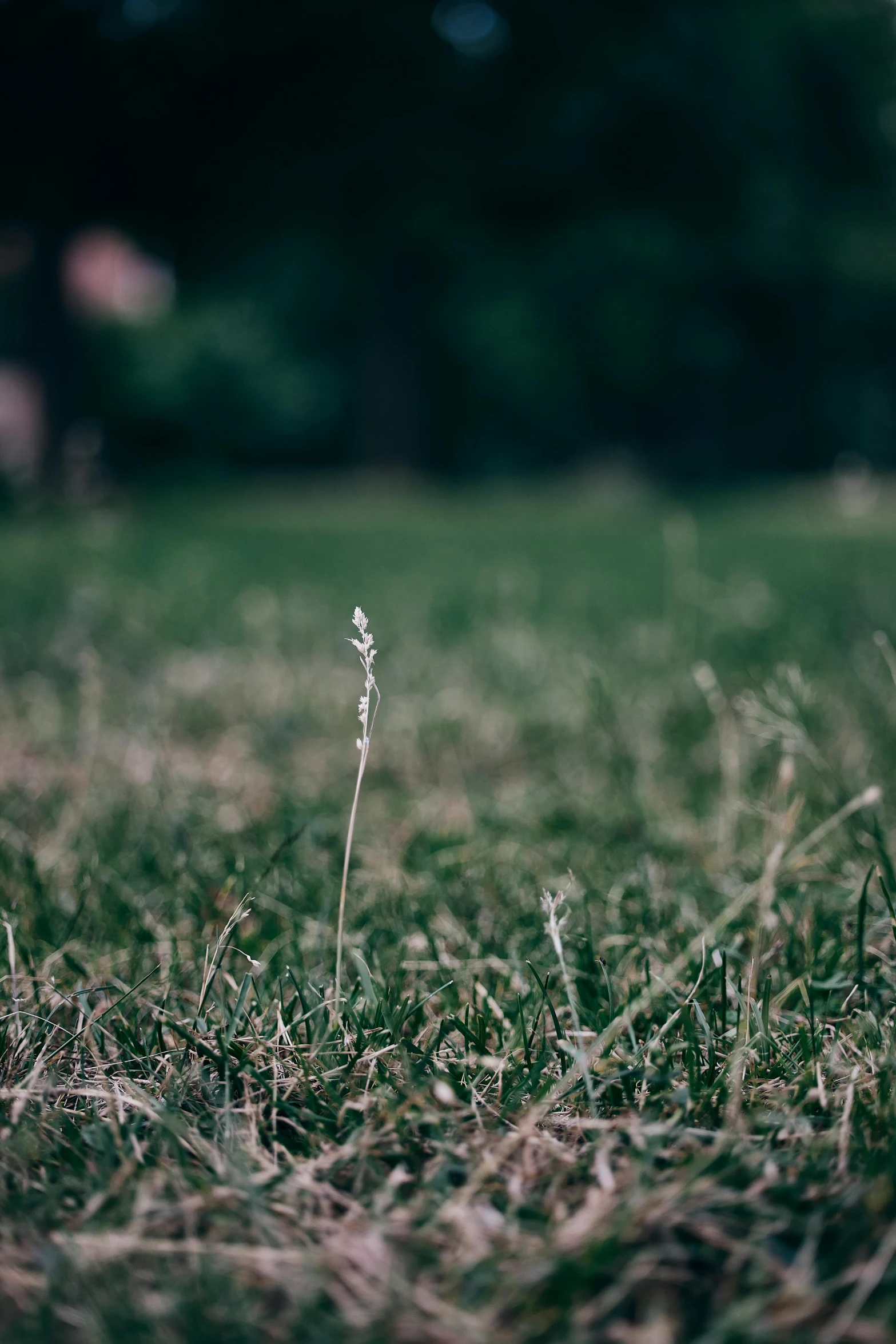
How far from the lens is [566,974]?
1.00 m

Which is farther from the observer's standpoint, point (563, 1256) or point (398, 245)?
point (398, 245)

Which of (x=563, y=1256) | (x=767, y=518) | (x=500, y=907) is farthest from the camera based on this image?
(x=767, y=518)

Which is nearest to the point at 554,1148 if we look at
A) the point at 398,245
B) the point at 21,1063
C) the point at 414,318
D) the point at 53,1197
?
the point at 53,1197

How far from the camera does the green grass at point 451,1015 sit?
2.44 ft

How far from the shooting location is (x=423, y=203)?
16469mm

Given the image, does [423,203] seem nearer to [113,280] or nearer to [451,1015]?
[113,280]

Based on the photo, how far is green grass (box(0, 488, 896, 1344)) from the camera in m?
0.74

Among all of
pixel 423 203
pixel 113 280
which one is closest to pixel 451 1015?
pixel 423 203

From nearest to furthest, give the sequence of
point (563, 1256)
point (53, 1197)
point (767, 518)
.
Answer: point (563, 1256)
point (53, 1197)
point (767, 518)

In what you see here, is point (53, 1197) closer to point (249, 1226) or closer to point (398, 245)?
point (249, 1226)

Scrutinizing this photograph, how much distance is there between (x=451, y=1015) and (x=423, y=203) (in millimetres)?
17191

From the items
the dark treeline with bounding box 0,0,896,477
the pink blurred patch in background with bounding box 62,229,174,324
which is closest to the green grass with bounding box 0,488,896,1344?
the dark treeline with bounding box 0,0,896,477

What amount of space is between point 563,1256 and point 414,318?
20.4 meters

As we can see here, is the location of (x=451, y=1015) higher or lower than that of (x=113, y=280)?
higher
